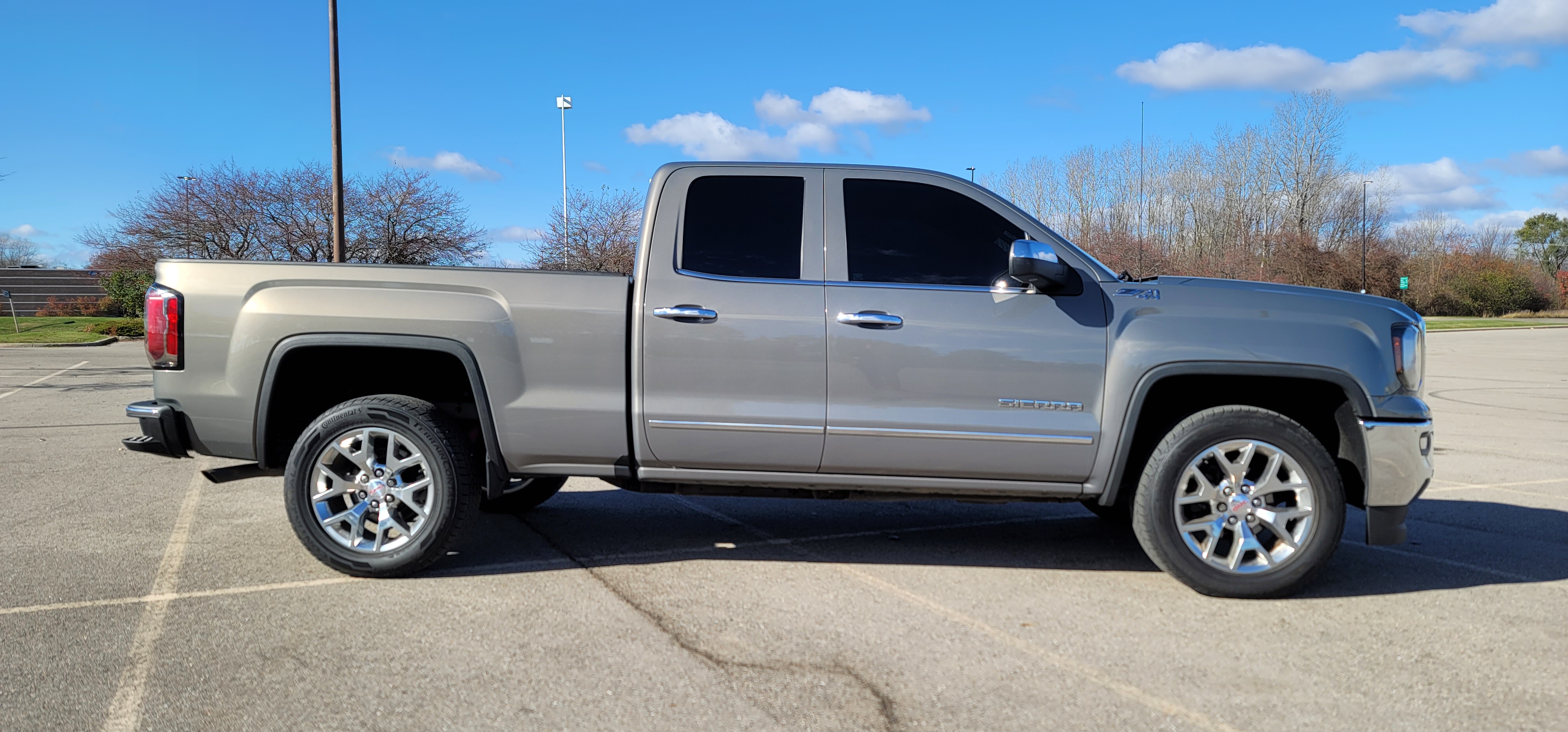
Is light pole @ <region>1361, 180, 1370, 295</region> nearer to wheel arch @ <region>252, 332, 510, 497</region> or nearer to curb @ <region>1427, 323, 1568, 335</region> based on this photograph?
curb @ <region>1427, 323, 1568, 335</region>

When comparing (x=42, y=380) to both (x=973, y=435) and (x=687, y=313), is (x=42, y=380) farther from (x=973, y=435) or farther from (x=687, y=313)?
(x=973, y=435)

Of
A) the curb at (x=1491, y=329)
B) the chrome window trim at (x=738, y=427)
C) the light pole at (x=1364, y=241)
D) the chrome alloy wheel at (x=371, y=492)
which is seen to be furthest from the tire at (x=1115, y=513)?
the light pole at (x=1364, y=241)

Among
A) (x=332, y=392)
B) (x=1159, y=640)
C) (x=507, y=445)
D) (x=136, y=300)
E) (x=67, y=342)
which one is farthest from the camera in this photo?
(x=136, y=300)

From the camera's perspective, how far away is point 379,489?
4699 millimetres

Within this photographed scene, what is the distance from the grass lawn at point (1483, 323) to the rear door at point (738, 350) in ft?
148

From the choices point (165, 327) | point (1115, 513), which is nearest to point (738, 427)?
point (1115, 513)

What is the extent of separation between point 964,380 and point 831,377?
581 millimetres

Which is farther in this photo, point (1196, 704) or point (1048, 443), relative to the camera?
point (1048, 443)

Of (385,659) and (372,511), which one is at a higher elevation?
(372,511)

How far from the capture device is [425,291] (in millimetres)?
4691

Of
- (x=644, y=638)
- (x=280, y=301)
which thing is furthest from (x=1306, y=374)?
(x=280, y=301)

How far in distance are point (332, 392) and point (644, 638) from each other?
236cm

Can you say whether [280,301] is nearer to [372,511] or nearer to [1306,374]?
[372,511]

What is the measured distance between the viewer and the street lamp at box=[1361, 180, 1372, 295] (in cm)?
5538
